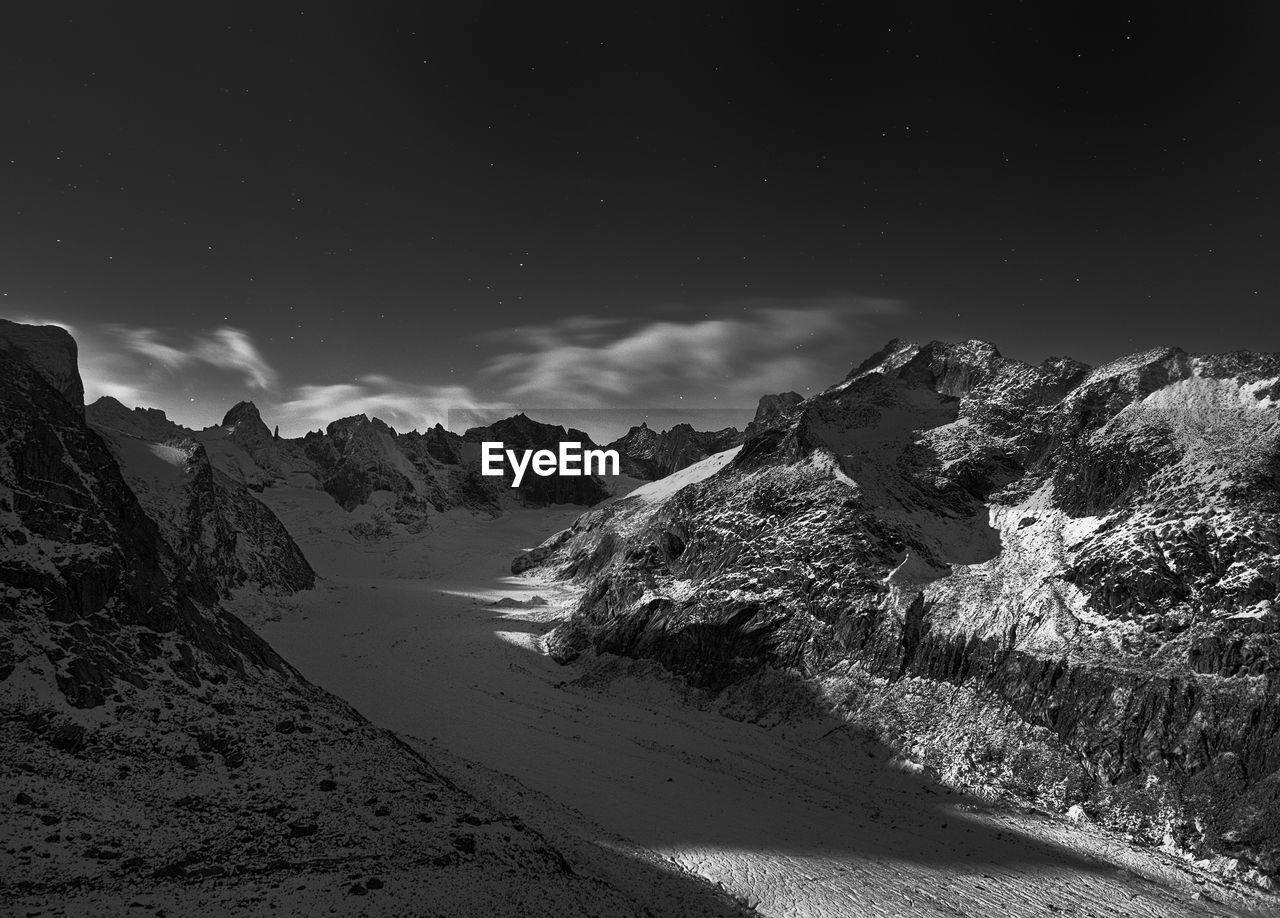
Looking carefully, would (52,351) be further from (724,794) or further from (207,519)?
(724,794)

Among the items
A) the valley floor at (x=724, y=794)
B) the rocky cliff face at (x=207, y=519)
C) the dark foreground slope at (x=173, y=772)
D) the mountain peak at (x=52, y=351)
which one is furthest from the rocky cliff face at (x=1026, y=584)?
the mountain peak at (x=52, y=351)

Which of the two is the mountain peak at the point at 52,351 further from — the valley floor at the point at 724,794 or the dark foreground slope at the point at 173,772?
the dark foreground slope at the point at 173,772

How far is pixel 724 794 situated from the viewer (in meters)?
41.6

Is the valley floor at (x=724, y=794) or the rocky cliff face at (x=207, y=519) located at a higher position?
the rocky cliff face at (x=207, y=519)

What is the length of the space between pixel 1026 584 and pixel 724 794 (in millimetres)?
30588

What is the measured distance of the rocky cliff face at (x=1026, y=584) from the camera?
39188mm

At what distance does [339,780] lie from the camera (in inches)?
1160

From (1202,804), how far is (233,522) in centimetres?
10346

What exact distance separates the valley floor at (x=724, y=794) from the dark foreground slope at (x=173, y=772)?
236 inches

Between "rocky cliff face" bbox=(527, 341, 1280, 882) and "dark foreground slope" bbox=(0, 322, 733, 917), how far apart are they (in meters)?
27.7

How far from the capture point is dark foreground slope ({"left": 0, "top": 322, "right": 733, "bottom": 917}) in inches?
856

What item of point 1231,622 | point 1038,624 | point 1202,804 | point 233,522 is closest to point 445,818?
point 1202,804

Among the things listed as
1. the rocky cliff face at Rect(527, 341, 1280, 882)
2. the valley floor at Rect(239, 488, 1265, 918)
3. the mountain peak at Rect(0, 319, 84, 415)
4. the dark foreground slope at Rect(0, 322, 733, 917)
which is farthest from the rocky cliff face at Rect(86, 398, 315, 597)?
the rocky cliff face at Rect(527, 341, 1280, 882)

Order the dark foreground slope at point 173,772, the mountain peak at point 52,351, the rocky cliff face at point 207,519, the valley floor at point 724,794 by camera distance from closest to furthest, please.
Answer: the dark foreground slope at point 173,772, the valley floor at point 724,794, the rocky cliff face at point 207,519, the mountain peak at point 52,351
